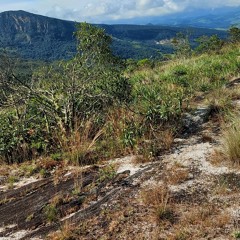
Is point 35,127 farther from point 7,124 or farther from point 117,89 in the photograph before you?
point 117,89

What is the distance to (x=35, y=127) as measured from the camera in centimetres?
793

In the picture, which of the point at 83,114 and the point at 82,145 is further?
the point at 83,114

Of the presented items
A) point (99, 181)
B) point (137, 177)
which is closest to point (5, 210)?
point (99, 181)

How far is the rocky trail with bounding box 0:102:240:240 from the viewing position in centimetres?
431

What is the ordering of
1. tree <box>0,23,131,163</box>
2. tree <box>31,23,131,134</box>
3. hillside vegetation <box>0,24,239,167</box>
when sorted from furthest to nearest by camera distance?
tree <box>31,23,131,134</box> → tree <box>0,23,131,163</box> → hillside vegetation <box>0,24,239,167</box>

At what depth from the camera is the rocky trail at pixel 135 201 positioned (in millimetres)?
4309

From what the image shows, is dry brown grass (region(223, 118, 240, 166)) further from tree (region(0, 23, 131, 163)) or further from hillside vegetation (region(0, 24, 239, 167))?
tree (region(0, 23, 131, 163))

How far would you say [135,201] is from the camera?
4992 mm

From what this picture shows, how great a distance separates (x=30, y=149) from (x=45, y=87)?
2015 mm

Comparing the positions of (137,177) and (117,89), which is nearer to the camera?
(137,177)

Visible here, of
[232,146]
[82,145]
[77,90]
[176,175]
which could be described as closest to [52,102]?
[77,90]

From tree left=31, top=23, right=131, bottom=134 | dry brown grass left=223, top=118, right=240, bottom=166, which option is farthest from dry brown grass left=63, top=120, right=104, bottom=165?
dry brown grass left=223, top=118, right=240, bottom=166

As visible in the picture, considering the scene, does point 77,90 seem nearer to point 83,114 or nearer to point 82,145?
point 83,114

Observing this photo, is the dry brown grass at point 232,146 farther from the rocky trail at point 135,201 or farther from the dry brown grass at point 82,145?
the dry brown grass at point 82,145
